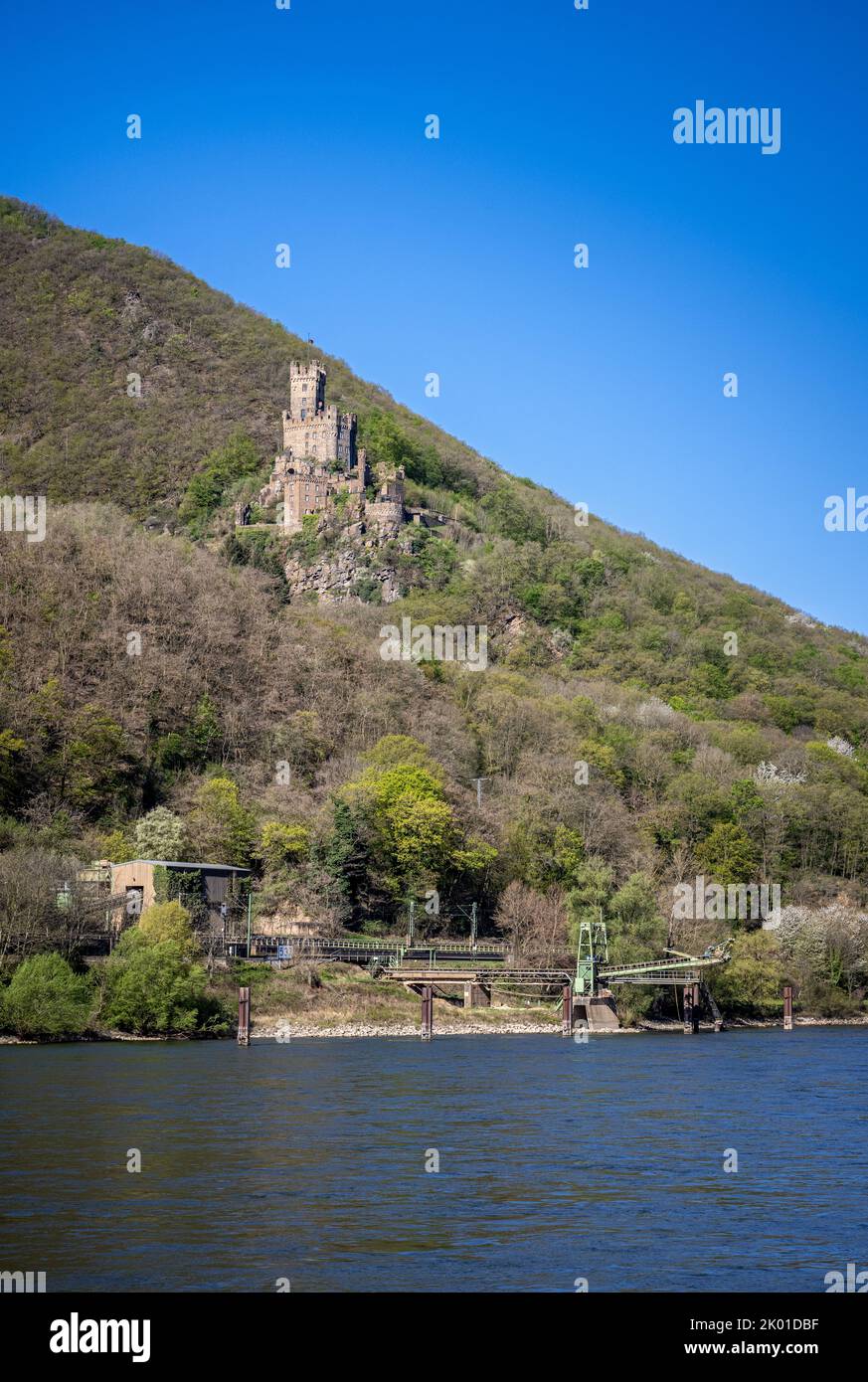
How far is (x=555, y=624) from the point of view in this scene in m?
173

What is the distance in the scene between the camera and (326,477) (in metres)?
181

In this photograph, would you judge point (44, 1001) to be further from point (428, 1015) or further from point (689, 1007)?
point (689, 1007)

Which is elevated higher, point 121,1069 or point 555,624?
point 555,624

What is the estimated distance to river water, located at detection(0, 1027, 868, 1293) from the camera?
2400 cm

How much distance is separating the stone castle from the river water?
12605 centimetres

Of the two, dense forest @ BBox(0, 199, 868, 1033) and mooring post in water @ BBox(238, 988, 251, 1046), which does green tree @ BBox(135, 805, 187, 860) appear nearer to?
dense forest @ BBox(0, 199, 868, 1033)

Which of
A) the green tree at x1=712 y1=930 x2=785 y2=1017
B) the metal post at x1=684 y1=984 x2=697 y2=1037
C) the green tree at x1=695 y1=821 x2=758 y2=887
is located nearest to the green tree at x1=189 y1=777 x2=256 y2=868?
the metal post at x1=684 y1=984 x2=697 y2=1037

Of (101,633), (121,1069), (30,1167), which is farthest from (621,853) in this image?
(30,1167)

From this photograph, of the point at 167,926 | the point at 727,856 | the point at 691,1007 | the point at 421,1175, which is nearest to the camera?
the point at 421,1175

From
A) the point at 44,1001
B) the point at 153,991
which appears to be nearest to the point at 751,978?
the point at 153,991

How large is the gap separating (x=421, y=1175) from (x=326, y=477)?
154 m

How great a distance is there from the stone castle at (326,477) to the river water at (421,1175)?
126 m
